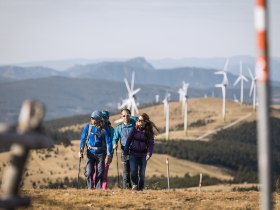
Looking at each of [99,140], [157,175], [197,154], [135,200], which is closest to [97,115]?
[99,140]

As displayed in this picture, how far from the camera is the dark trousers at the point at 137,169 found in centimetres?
1835

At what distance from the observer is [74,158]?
105 meters

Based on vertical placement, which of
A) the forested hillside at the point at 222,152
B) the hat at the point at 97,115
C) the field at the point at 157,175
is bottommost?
the forested hillside at the point at 222,152

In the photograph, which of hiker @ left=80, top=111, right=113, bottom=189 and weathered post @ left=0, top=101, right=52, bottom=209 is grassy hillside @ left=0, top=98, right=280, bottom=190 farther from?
weathered post @ left=0, top=101, right=52, bottom=209

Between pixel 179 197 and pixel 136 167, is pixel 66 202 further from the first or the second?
pixel 136 167

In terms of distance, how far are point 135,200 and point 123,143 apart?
3.78 meters

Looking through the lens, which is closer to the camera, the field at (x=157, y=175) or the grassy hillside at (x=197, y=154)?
the field at (x=157, y=175)

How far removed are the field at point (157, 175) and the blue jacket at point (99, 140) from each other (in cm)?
112

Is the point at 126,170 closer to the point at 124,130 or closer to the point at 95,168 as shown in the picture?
the point at 95,168

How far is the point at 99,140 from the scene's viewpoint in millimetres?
18281

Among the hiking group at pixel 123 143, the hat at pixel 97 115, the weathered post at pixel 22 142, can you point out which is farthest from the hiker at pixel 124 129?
the weathered post at pixel 22 142

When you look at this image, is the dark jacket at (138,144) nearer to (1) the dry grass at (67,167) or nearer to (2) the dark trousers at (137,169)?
(2) the dark trousers at (137,169)

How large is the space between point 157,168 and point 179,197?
289ft

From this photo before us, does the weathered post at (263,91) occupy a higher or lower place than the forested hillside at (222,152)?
higher
